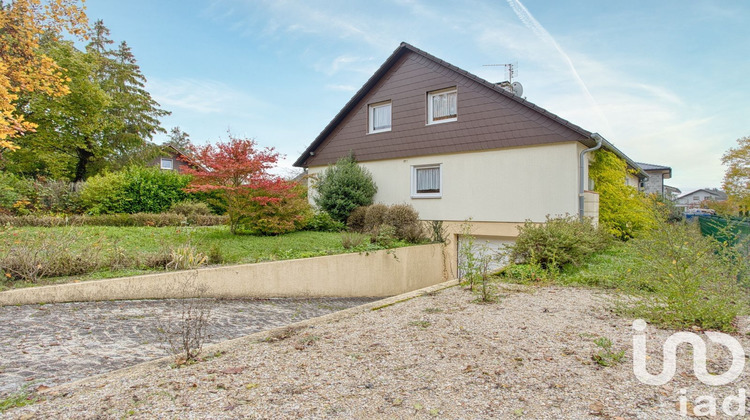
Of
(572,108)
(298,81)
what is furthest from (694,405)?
(572,108)

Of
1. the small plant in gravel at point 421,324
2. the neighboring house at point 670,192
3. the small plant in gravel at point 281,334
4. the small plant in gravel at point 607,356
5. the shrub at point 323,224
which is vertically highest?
the neighboring house at point 670,192

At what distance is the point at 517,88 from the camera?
14453 mm

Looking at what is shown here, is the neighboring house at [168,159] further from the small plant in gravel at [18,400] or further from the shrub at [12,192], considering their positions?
the small plant in gravel at [18,400]

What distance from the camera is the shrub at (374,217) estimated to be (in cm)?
1159

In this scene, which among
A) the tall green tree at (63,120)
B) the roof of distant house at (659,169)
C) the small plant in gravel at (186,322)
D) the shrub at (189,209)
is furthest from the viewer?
the roof of distant house at (659,169)

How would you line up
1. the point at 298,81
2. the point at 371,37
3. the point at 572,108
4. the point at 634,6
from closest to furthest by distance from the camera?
the point at 634,6, the point at 371,37, the point at 298,81, the point at 572,108

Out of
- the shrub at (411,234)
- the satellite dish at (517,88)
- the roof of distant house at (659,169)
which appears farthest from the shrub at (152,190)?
the roof of distant house at (659,169)

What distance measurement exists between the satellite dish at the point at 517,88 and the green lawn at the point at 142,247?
8.66 meters

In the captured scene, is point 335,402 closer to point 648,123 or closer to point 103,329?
point 103,329

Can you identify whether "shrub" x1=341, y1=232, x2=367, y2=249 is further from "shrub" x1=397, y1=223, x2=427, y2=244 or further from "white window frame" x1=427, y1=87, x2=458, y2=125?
"white window frame" x1=427, y1=87, x2=458, y2=125

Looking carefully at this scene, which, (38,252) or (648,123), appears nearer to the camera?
(38,252)

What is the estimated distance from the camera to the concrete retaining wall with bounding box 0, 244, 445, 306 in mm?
4902

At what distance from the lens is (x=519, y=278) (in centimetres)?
688

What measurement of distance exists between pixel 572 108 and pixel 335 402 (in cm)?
1554
